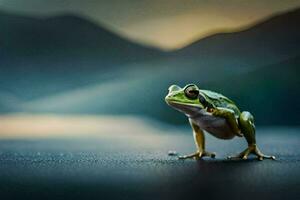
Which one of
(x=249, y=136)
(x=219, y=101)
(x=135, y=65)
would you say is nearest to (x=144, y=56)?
(x=135, y=65)

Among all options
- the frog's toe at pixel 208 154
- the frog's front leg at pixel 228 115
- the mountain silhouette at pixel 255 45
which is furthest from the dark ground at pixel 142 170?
the mountain silhouette at pixel 255 45

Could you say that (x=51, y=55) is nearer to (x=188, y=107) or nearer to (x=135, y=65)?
(x=135, y=65)

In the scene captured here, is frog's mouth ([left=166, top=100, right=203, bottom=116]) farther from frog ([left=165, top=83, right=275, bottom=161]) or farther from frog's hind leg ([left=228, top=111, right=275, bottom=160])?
frog's hind leg ([left=228, top=111, right=275, bottom=160])

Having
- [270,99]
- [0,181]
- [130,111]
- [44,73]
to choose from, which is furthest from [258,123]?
[0,181]

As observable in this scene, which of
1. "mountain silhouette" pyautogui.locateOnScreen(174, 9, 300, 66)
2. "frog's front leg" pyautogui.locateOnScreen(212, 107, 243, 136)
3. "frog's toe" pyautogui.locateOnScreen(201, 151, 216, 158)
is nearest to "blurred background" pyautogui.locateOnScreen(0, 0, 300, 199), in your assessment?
"mountain silhouette" pyautogui.locateOnScreen(174, 9, 300, 66)

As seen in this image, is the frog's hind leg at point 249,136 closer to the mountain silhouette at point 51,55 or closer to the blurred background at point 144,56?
the blurred background at point 144,56
